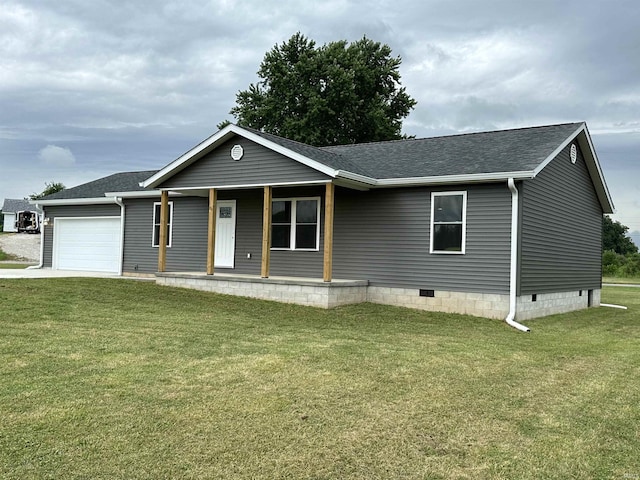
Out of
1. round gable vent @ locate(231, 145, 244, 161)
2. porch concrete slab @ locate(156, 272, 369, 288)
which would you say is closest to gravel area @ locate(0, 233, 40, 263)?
porch concrete slab @ locate(156, 272, 369, 288)

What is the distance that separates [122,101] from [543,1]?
50.6 feet

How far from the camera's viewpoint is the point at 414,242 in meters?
13.2

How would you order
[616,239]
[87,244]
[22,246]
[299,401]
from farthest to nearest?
[616,239]
[22,246]
[87,244]
[299,401]

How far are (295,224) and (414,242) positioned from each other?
3433 millimetres

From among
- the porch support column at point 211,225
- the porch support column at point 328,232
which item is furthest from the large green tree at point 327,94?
the porch support column at point 328,232

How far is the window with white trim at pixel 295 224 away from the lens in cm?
1484

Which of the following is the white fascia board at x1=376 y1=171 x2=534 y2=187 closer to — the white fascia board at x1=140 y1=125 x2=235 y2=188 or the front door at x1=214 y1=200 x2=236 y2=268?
the white fascia board at x1=140 y1=125 x2=235 y2=188

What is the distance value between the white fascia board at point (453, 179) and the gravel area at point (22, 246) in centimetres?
2785

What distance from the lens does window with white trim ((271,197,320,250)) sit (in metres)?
14.8

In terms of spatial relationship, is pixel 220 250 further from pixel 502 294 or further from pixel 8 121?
pixel 8 121

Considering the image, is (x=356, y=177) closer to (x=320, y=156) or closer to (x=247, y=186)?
(x=320, y=156)

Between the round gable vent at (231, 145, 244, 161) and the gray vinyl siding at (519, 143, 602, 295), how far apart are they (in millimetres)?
6591

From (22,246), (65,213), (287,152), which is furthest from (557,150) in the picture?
(22,246)

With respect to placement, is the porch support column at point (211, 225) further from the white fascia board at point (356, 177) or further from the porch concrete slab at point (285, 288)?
the white fascia board at point (356, 177)
